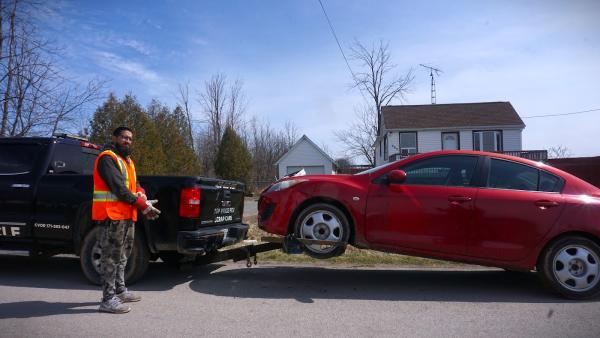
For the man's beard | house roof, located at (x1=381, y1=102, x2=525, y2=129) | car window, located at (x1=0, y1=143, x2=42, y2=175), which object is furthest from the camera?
house roof, located at (x1=381, y1=102, x2=525, y2=129)

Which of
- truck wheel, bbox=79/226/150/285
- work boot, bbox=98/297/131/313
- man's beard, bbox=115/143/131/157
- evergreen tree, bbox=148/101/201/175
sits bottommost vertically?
Answer: work boot, bbox=98/297/131/313

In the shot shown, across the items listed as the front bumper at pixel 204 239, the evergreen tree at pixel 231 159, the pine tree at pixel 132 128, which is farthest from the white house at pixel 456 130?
the front bumper at pixel 204 239

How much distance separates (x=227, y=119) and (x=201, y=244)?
118 ft

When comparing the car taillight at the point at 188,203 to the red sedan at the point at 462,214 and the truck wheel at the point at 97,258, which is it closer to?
the truck wheel at the point at 97,258

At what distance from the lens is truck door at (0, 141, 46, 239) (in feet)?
19.4

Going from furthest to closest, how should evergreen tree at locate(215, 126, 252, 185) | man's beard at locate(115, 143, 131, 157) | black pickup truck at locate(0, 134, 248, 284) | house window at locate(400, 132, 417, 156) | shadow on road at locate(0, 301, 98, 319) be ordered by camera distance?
evergreen tree at locate(215, 126, 252, 185)
house window at locate(400, 132, 417, 156)
black pickup truck at locate(0, 134, 248, 284)
man's beard at locate(115, 143, 131, 157)
shadow on road at locate(0, 301, 98, 319)

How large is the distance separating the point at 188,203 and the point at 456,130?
25.2m

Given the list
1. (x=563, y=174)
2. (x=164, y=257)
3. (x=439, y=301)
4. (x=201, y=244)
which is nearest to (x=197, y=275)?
(x=164, y=257)

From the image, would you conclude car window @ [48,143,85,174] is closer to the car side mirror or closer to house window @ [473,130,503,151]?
the car side mirror

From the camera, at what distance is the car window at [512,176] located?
17.7ft

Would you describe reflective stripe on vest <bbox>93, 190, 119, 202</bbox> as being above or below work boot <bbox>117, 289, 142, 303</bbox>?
above

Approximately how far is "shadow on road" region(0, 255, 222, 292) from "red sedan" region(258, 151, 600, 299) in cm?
159

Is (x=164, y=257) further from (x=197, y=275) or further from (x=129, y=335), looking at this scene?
(x=129, y=335)

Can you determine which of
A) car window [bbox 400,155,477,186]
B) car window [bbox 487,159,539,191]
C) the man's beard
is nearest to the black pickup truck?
the man's beard
